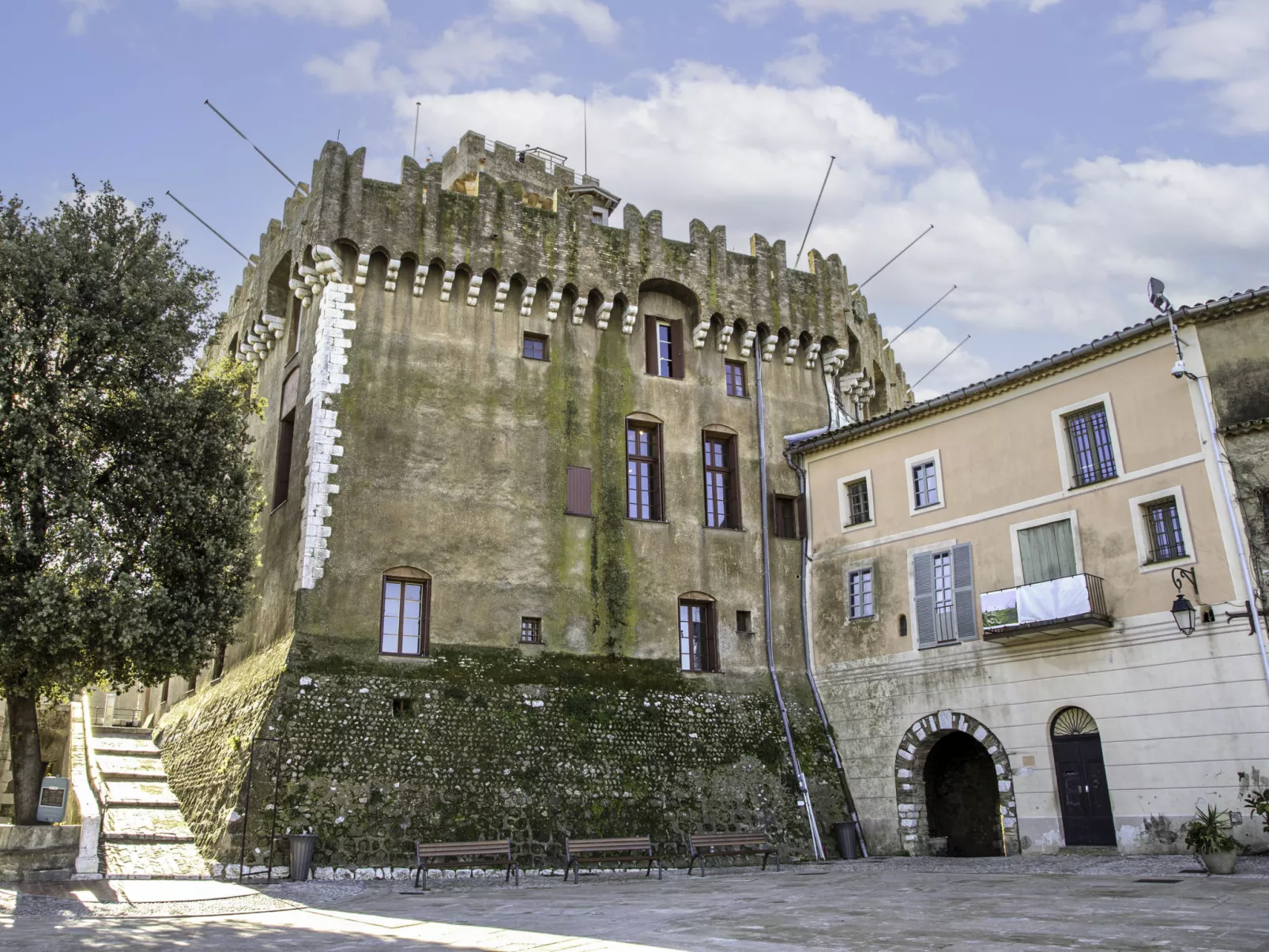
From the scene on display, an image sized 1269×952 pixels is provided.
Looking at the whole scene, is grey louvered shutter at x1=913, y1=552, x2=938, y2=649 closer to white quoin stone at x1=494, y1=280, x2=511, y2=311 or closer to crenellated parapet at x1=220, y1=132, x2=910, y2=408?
crenellated parapet at x1=220, y1=132, x2=910, y2=408

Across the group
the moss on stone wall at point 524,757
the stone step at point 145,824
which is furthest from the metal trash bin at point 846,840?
the stone step at point 145,824

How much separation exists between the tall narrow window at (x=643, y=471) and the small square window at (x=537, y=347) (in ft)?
8.70

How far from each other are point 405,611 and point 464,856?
17.6 feet

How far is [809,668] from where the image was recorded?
2648cm

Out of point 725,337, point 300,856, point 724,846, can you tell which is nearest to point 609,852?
point 724,846

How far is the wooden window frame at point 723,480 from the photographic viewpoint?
26891 mm

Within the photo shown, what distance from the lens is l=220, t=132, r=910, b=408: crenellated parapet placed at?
24562 millimetres

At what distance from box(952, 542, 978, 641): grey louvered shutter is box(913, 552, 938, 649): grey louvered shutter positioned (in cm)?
58

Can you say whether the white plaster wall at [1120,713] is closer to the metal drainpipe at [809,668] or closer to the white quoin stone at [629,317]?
the metal drainpipe at [809,668]

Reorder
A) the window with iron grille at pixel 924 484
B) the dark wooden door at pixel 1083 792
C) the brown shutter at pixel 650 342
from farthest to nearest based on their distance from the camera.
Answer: the brown shutter at pixel 650 342, the window with iron grille at pixel 924 484, the dark wooden door at pixel 1083 792

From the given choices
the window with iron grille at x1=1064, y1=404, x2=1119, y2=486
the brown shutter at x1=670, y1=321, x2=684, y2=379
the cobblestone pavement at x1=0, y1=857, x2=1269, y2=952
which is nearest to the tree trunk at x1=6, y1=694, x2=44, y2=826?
the cobblestone pavement at x1=0, y1=857, x2=1269, y2=952

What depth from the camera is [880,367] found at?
113 feet

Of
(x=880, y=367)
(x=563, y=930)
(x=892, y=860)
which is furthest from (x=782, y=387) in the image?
(x=563, y=930)

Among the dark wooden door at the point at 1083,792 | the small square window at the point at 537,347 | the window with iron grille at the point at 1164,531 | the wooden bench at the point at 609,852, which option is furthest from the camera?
the small square window at the point at 537,347
